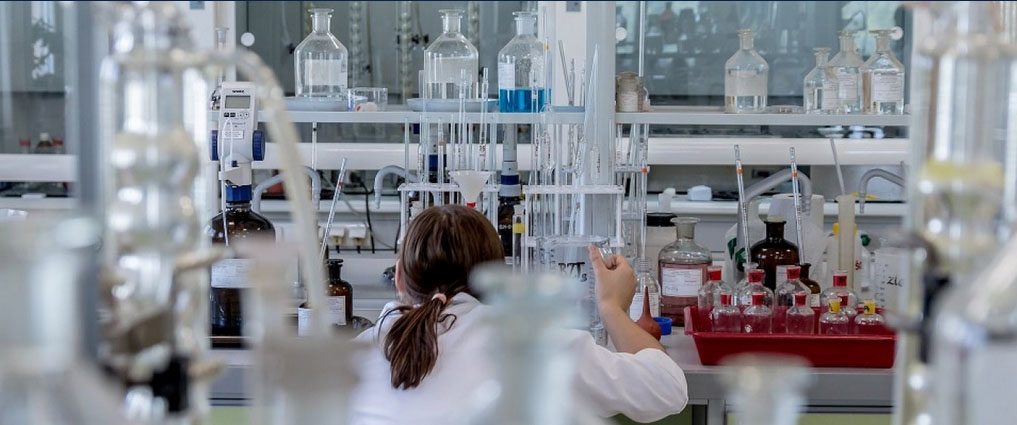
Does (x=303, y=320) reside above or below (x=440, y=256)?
below

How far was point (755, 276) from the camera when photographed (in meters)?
2.46

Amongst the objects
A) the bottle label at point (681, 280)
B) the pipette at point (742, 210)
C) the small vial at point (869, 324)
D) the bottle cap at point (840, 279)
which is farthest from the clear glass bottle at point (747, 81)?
the small vial at point (869, 324)

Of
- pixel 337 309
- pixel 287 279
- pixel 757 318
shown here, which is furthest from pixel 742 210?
pixel 287 279

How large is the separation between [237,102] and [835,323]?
137 centimetres

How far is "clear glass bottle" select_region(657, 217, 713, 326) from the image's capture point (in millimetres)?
2744

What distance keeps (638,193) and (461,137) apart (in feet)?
1.43

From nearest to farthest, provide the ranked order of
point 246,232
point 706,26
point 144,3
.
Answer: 1. point 144,3
2. point 246,232
3. point 706,26

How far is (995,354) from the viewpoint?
1.81 feet

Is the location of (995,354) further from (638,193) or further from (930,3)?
(638,193)

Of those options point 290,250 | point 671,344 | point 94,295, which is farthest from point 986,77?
point 671,344

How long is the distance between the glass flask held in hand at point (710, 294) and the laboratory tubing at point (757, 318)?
0.08m

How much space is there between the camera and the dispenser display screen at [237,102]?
8.86 feet

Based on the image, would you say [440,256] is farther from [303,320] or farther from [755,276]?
[755,276]

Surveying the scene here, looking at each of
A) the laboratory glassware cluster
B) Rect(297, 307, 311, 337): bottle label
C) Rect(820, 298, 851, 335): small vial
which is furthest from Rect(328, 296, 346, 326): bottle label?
the laboratory glassware cluster
